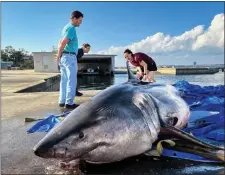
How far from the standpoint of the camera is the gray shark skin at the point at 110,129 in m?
2.29

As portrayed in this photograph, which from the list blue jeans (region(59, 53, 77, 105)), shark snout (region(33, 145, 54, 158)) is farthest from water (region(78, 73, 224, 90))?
shark snout (region(33, 145, 54, 158))

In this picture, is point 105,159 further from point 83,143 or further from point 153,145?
point 153,145

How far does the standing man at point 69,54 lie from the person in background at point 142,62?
2.71 meters

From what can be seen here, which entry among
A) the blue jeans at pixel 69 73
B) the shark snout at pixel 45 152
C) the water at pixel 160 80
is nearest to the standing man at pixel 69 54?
the blue jeans at pixel 69 73

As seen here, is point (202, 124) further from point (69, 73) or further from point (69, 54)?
point (69, 54)

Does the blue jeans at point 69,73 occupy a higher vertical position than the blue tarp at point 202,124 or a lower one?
Answer: higher

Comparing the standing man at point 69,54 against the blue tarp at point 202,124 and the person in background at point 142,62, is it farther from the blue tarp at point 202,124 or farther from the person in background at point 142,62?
the person in background at point 142,62

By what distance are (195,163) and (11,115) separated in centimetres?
406

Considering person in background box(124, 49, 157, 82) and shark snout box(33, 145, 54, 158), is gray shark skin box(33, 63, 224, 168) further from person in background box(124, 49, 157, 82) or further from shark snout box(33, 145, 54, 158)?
person in background box(124, 49, 157, 82)

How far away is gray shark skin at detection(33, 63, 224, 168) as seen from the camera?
2291mm

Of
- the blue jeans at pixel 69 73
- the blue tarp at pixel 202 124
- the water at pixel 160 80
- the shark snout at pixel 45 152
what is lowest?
the water at pixel 160 80

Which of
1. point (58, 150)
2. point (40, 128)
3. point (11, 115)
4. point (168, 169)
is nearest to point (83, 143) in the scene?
point (58, 150)

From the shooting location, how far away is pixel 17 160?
297cm

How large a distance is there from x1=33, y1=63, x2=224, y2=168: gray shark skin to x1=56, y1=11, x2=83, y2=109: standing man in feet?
9.59
